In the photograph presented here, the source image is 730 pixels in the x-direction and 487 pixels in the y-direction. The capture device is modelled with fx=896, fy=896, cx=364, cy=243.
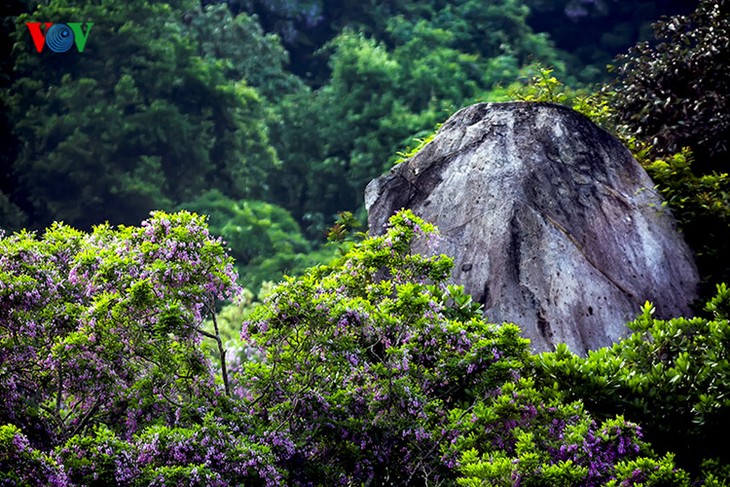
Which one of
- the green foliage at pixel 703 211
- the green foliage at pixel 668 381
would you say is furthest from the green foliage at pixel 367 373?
the green foliage at pixel 703 211

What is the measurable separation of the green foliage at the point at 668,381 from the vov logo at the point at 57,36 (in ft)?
62.6

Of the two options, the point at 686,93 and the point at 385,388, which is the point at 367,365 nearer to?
the point at 385,388

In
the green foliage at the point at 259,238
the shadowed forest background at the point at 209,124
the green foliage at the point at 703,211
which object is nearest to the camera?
the green foliage at the point at 703,211

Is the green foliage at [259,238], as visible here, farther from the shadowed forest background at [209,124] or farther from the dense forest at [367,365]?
the dense forest at [367,365]

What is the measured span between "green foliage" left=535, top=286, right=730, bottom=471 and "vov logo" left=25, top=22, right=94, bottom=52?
19086 mm

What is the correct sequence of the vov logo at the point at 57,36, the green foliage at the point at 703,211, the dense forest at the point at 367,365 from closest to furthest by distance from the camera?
the dense forest at the point at 367,365 < the green foliage at the point at 703,211 < the vov logo at the point at 57,36

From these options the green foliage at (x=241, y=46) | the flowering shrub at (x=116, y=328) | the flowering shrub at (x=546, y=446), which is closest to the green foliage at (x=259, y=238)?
the green foliage at (x=241, y=46)

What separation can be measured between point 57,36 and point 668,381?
19.9 metres

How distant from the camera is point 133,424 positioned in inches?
244

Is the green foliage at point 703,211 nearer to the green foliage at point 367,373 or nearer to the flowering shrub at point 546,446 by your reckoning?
the green foliage at point 367,373

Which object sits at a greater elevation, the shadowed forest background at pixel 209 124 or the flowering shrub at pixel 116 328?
the shadowed forest background at pixel 209 124

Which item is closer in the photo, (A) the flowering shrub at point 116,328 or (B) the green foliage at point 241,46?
(A) the flowering shrub at point 116,328

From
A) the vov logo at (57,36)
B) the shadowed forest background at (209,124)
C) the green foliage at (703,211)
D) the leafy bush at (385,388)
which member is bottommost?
the leafy bush at (385,388)

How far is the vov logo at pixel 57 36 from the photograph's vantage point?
22.1 metres
